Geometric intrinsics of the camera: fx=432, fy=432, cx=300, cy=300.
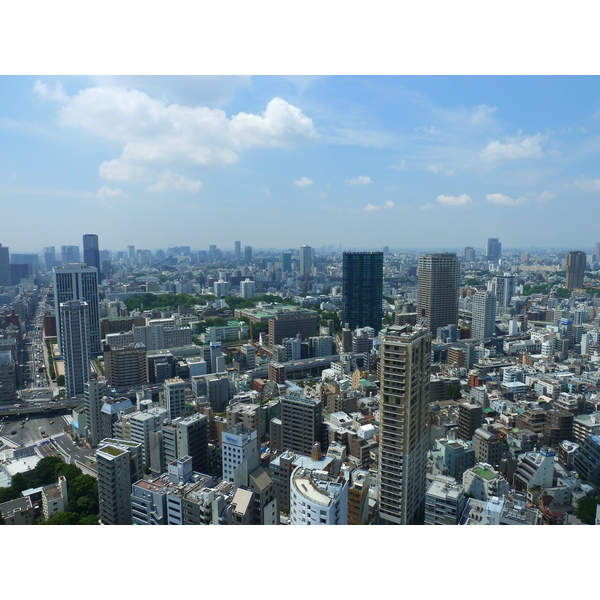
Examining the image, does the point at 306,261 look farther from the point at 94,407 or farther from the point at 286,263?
the point at 94,407

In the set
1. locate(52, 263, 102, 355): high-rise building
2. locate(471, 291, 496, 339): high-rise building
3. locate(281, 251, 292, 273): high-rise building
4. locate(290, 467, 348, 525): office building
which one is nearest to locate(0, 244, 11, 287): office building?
locate(52, 263, 102, 355): high-rise building

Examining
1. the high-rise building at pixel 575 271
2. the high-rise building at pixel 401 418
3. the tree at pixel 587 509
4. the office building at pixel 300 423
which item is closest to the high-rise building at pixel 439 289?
the high-rise building at pixel 575 271

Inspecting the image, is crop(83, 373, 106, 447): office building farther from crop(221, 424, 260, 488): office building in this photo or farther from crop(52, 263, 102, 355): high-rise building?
crop(52, 263, 102, 355): high-rise building

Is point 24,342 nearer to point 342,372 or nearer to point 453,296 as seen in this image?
point 342,372

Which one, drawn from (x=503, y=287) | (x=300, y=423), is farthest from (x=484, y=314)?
(x=300, y=423)

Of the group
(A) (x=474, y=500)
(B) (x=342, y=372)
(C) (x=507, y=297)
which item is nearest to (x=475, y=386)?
(B) (x=342, y=372)

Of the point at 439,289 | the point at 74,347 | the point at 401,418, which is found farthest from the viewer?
the point at 439,289

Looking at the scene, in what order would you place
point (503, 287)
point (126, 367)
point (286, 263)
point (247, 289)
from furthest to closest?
point (286, 263)
point (247, 289)
point (503, 287)
point (126, 367)

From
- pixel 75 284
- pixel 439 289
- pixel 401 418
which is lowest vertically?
pixel 401 418
